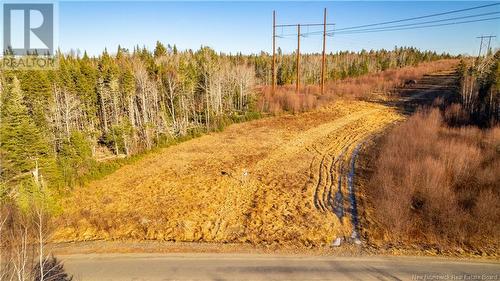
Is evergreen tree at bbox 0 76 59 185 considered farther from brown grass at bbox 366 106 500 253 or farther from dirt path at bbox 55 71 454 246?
brown grass at bbox 366 106 500 253

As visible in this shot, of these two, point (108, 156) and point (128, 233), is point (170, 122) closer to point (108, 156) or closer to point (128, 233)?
point (108, 156)

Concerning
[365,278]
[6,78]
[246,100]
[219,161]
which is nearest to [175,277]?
[365,278]

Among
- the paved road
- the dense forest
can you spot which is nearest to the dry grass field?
the paved road

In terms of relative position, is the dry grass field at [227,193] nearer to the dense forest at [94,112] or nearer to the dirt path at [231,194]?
the dirt path at [231,194]

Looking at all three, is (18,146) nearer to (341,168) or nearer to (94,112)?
(94,112)

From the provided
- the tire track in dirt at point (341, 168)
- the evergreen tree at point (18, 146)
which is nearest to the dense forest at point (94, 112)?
the evergreen tree at point (18, 146)
